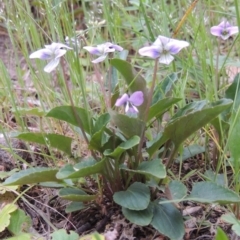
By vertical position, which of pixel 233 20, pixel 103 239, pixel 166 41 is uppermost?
pixel 166 41

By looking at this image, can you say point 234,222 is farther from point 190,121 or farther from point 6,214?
point 6,214

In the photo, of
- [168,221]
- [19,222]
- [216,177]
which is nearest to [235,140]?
[216,177]

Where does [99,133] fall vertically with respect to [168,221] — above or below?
above

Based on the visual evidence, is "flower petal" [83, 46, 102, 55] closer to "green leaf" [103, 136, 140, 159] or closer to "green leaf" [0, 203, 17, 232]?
"green leaf" [103, 136, 140, 159]

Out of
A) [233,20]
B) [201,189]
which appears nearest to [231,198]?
[201,189]

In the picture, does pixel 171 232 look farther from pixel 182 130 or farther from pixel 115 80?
pixel 115 80

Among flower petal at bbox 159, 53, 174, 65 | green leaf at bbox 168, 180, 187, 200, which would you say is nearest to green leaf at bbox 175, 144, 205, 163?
green leaf at bbox 168, 180, 187, 200

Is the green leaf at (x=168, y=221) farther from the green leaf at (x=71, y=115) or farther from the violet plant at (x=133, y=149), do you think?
the green leaf at (x=71, y=115)
